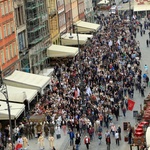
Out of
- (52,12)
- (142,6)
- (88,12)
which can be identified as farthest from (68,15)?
(142,6)

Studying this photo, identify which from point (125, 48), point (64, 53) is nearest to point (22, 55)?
point (64, 53)

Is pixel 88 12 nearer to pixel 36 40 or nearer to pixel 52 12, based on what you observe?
pixel 52 12

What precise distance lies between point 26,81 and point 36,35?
16.0 metres

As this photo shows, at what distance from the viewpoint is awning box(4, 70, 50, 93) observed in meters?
66.5

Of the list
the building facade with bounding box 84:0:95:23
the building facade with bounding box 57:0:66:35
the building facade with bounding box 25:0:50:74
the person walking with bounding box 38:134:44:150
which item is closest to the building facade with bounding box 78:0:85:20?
the building facade with bounding box 84:0:95:23

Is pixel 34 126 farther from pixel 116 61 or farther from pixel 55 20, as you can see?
pixel 55 20

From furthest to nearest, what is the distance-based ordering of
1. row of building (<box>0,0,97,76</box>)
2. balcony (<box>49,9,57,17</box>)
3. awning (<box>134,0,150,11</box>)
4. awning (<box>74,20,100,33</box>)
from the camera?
awning (<box>134,0,150,11</box>) → awning (<box>74,20,100,33</box>) → balcony (<box>49,9,57,17</box>) → row of building (<box>0,0,97,76</box>)

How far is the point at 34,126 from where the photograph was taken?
55.7 m

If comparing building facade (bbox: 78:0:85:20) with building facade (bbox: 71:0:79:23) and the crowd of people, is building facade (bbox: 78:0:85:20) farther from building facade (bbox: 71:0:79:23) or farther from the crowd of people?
the crowd of people

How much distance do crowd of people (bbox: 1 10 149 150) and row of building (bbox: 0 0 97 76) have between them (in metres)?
3.23

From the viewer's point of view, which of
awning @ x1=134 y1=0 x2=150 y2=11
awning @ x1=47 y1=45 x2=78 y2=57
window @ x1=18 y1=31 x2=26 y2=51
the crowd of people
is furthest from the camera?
awning @ x1=134 y1=0 x2=150 y2=11

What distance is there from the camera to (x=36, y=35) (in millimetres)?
82500

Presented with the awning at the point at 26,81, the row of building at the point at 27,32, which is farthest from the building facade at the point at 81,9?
the awning at the point at 26,81

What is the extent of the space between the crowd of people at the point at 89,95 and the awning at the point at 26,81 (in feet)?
2.99
